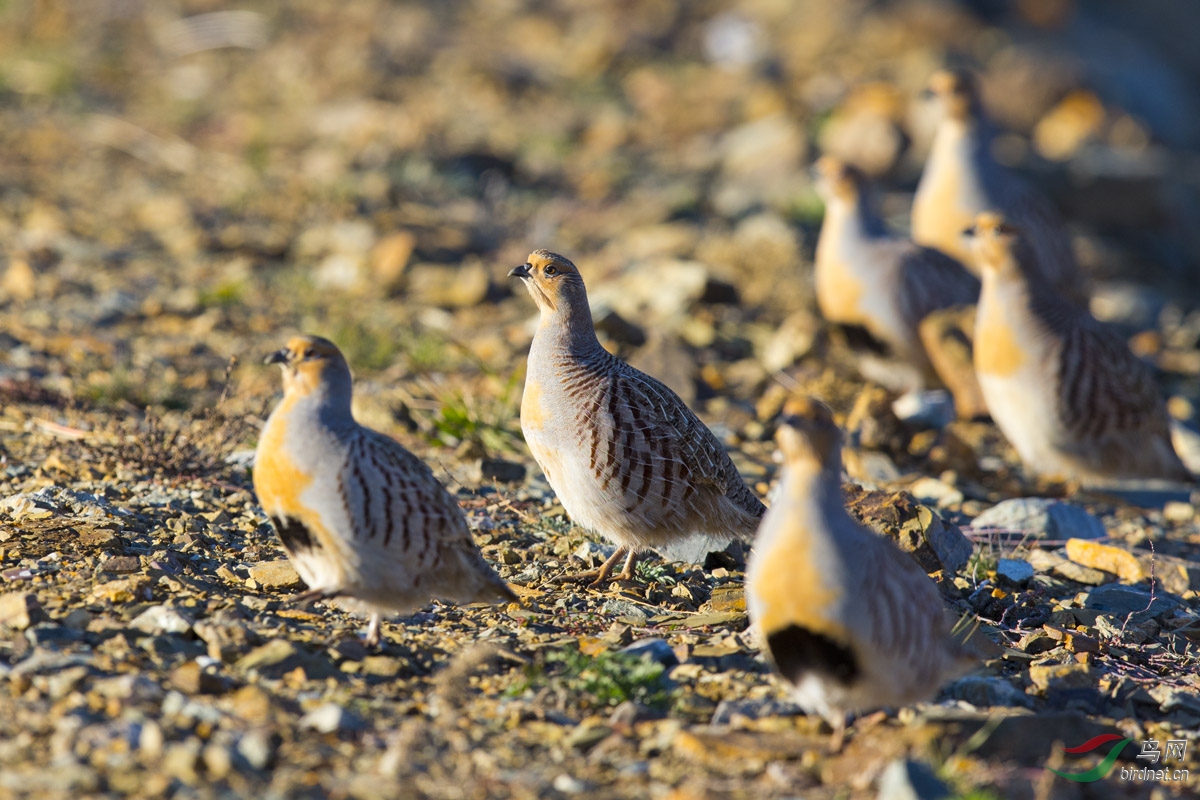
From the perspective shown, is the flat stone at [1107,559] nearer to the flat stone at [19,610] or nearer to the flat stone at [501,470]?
the flat stone at [501,470]

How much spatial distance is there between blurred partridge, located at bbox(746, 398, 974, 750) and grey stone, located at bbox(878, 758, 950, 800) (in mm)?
291

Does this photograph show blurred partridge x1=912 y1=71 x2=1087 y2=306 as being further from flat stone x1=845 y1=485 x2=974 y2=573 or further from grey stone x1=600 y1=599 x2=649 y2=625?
grey stone x1=600 y1=599 x2=649 y2=625

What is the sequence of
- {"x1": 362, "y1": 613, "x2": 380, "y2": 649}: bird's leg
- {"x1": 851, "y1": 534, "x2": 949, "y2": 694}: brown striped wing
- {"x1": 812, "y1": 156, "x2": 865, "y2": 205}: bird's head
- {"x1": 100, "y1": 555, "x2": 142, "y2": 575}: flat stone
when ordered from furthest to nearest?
1. {"x1": 812, "y1": 156, "x2": 865, "y2": 205}: bird's head
2. {"x1": 100, "y1": 555, "x2": 142, "y2": 575}: flat stone
3. {"x1": 362, "y1": 613, "x2": 380, "y2": 649}: bird's leg
4. {"x1": 851, "y1": 534, "x2": 949, "y2": 694}: brown striped wing

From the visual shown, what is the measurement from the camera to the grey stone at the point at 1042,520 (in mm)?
6242

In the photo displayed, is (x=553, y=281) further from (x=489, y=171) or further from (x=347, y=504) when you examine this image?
(x=489, y=171)

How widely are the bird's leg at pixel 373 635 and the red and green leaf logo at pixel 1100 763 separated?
2278 mm

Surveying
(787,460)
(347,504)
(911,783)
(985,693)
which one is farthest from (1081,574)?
(347,504)

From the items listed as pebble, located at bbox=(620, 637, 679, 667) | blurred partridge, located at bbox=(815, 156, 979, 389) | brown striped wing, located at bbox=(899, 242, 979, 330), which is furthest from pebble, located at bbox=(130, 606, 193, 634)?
brown striped wing, located at bbox=(899, 242, 979, 330)

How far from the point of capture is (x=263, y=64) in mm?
14672

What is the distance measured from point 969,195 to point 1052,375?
112 inches

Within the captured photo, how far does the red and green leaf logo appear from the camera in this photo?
376 cm

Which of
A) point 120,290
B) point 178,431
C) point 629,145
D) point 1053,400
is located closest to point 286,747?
point 178,431

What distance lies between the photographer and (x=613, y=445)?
512 cm

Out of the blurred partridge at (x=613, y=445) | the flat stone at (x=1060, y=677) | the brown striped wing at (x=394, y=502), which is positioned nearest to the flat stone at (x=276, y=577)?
the brown striped wing at (x=394, y=502)
